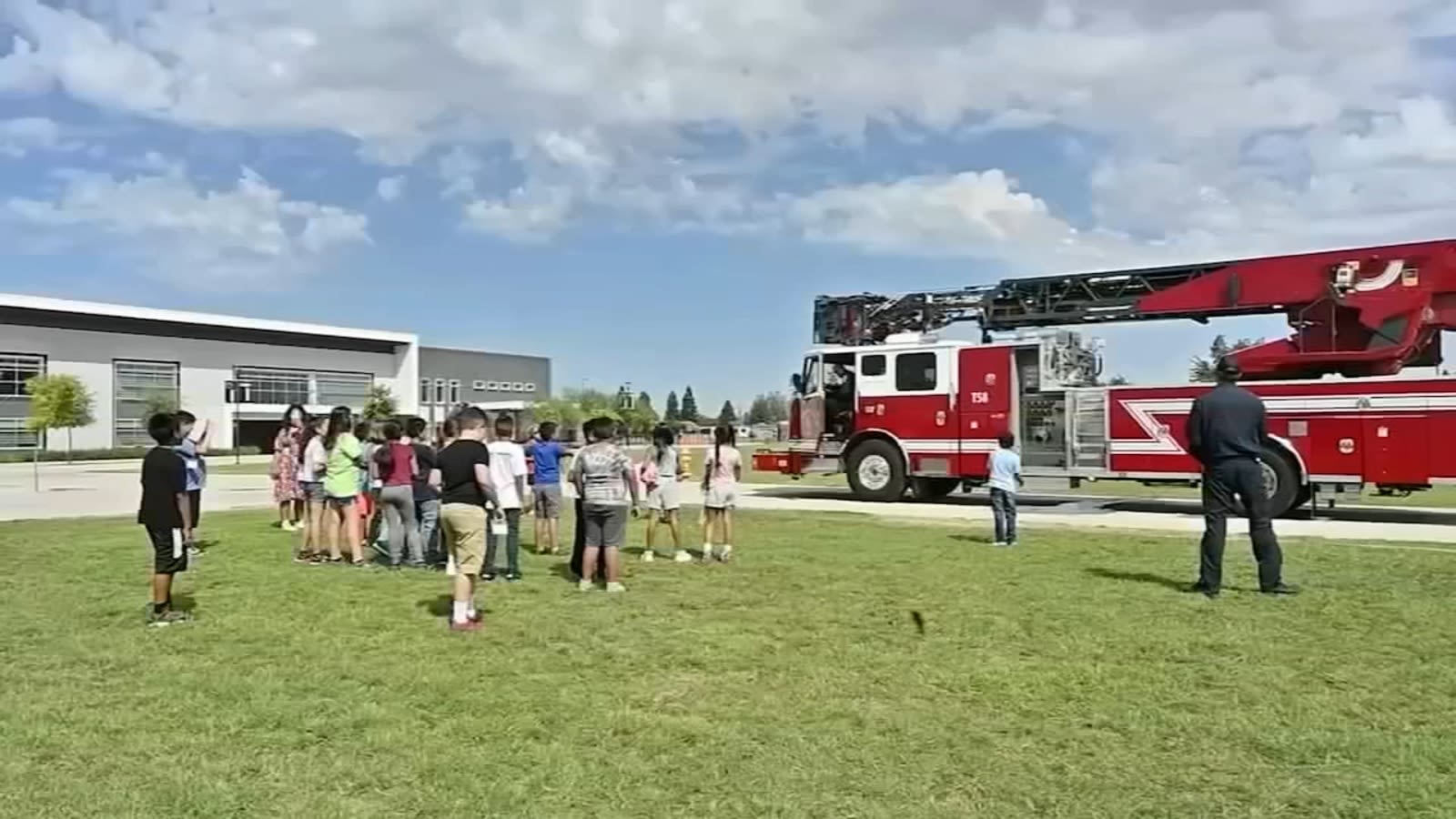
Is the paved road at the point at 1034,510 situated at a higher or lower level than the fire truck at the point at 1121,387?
lower

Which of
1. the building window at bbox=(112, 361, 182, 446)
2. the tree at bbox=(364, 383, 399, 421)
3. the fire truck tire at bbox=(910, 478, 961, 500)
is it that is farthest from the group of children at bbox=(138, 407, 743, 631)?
the building window at bbox=(112, 361, 182, 446)

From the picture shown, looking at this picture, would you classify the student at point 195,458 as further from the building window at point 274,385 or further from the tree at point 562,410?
the tree at point 562,410

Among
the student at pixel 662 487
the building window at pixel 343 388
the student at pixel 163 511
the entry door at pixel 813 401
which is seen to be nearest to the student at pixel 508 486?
the student at pixel 662 487

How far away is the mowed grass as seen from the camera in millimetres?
4887

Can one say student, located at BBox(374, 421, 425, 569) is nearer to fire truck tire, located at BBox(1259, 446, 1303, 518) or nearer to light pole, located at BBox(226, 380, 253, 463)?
fire truck tire, located at BBox(1259, 446, 1303, 518)

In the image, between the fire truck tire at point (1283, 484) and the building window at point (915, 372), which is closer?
the fire truck tire at point (1283, 484)

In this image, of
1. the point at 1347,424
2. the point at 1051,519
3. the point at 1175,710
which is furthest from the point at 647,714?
the point at 1347,424

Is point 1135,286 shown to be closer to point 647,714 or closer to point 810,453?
point 810,453

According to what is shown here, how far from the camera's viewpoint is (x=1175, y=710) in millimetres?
6062

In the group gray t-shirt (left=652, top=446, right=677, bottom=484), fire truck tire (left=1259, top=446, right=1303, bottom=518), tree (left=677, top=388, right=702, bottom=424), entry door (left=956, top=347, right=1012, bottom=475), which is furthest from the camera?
tree (left=677, top=388, right=702, bottom=424)

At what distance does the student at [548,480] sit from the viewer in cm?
1341

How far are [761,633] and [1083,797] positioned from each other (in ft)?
12.0

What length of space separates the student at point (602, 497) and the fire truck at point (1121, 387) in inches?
385

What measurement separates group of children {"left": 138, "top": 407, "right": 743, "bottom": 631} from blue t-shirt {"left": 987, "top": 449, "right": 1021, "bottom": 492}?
322cm
